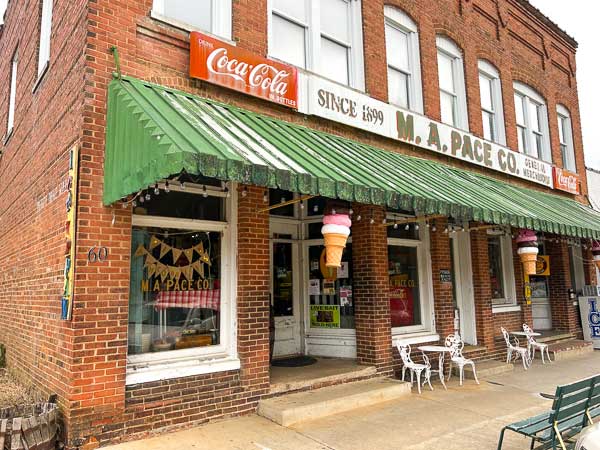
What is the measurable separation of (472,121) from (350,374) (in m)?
6.78

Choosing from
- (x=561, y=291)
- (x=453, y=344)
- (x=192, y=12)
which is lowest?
(x=453, y=344)

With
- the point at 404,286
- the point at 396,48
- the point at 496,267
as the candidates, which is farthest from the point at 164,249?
the point at 496,267

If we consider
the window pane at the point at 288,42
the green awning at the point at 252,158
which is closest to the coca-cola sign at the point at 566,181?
the green awning at the point at 252,158

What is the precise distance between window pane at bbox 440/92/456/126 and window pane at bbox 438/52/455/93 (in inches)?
6.1

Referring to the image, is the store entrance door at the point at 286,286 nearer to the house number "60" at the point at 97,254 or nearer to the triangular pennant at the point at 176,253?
the triangular pennant at the point at 176,253

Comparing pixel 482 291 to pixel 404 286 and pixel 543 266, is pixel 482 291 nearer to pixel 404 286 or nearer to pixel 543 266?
pixel 404 286

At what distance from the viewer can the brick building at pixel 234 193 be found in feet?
17.0

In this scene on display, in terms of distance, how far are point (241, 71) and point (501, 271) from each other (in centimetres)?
905

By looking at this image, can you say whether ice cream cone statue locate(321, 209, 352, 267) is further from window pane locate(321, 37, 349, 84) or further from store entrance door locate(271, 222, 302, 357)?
window pane locate(321, 37, 349, 84)

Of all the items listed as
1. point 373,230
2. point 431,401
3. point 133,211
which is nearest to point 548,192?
point 373,230

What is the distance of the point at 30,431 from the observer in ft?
15.4

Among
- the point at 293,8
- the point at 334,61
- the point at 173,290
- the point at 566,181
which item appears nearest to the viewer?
the point at 173,290

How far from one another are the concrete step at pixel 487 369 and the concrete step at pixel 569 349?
2.09 m

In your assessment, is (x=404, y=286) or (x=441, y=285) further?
(x=441, y=285)
